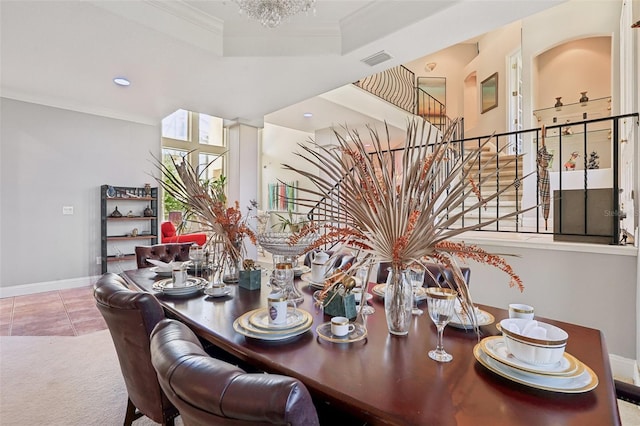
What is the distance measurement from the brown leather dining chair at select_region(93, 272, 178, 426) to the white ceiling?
2434 millimetres

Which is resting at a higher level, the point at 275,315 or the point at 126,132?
the point at 126,132

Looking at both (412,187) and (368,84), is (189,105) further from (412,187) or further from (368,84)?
(412,187)

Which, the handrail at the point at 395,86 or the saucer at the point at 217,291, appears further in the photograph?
the handrail at the point at 395,86

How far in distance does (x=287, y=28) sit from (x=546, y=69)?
18.9 ft

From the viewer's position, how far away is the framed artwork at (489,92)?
7.68m

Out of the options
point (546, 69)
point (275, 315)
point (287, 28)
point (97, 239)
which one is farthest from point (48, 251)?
point (546, 69)

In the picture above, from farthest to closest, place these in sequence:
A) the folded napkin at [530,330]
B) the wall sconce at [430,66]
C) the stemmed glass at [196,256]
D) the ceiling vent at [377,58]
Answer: the wall sconce at [430,66]
the ceiling vent at [377,58]
the stemmed glass at [196,256]
the folded napkin at [530,330]

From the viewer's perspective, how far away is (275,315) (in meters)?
1.20

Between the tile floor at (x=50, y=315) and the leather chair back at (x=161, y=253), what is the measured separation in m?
1.28

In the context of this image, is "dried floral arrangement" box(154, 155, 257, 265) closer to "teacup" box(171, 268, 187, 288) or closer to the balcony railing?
"teacup" box(171, 268, 187, 288)

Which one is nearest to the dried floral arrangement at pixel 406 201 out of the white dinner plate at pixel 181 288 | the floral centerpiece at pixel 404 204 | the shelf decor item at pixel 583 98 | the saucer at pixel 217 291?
the floral centerpiece at pixel 404 204

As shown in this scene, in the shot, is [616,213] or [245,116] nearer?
[616,213]

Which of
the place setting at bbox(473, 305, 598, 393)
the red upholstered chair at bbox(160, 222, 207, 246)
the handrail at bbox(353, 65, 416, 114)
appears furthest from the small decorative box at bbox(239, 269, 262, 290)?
the handrail at bbox(353, 65, 416, 114)

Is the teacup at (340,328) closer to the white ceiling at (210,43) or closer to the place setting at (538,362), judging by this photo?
the place setting at (538,362)
